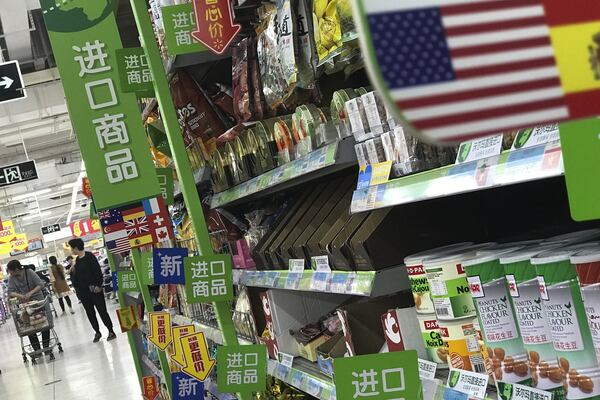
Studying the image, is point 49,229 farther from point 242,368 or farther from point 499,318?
point 499,318

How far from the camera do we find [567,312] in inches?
44.4

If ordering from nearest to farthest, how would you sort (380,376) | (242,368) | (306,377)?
1. (380,376)
2. (306,377)
3. (242,368)

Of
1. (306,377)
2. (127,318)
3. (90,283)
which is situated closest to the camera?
(306,377)

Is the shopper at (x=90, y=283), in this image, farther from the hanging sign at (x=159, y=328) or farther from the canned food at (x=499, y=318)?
the canned food at (x=499, y=318)

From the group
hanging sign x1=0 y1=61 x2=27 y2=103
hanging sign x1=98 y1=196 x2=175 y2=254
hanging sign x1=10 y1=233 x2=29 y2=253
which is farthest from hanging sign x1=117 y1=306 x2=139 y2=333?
hanging sign x1=10 y1=233 x2=29 y2=253

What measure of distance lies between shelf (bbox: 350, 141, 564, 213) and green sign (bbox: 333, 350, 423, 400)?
303 mm

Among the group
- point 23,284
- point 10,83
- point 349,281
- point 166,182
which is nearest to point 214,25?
point 349,281

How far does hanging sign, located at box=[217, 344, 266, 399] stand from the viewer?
2.53 m

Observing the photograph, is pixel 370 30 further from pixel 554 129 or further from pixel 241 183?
pixel 241 183

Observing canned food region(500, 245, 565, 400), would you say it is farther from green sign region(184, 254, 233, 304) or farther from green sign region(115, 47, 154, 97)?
green sign region(115, 47, 154, 97)

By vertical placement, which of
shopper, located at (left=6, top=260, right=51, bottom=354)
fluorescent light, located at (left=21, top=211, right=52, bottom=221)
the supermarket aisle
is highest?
fluorescent light, located at (left=21, top=211, right=52, bottom=221)

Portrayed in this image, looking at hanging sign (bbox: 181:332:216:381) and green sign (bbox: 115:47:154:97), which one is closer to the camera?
green sign (bbox: 115:47:154:97)

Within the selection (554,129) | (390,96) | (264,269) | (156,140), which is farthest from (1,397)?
(390,96)

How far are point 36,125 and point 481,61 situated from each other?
17.9m
